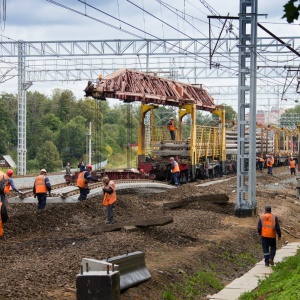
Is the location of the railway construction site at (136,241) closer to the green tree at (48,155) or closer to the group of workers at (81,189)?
the group of workers at (81,189)

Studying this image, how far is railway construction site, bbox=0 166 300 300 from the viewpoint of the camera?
37.8 feet

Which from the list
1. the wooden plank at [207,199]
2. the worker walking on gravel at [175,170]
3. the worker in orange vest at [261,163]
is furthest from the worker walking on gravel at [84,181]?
the worker in orange vest at [261,163]

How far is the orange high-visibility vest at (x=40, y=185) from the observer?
20911 mm

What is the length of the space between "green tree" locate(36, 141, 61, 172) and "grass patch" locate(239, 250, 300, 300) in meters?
53.9

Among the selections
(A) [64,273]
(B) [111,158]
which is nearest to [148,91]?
(A) [64,273]

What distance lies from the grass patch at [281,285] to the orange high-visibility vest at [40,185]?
8739mm

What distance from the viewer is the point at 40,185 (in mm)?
20984

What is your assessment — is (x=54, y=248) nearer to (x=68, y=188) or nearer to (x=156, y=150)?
(x=68, y=188)

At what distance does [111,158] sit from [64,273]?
5809 cm

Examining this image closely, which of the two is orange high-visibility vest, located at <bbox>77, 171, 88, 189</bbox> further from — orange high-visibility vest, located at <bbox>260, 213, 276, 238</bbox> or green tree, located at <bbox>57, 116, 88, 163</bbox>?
green tree, located at <bbox>57, 116, 88, 163</bbox>

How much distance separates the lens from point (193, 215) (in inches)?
861

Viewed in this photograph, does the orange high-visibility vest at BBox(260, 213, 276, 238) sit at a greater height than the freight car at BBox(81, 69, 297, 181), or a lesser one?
lesser

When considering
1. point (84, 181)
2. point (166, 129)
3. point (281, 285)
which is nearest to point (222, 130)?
point (166, 129)

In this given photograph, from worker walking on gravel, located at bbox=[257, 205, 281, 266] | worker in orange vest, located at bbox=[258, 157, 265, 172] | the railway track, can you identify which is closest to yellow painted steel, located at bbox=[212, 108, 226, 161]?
worker in orange vest, located at bbox=[258, 157, 265, 172]
